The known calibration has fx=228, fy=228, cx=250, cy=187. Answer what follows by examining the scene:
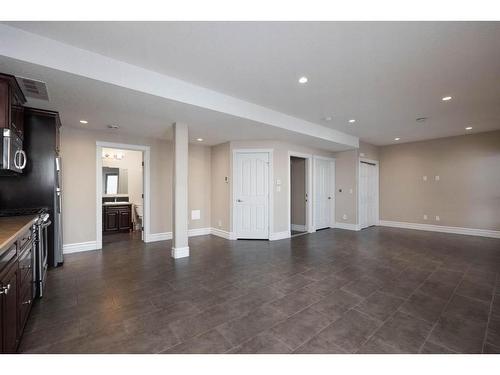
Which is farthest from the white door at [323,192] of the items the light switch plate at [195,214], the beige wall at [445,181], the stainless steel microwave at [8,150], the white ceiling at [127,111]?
the stainless steel microwave at [8,150]

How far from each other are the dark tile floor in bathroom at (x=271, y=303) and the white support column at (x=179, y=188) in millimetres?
342

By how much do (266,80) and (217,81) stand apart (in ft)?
2.13

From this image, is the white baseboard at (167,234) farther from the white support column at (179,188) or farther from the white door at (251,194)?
the white support column at (179,188)

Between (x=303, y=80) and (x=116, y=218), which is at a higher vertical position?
(x=303, y=80)

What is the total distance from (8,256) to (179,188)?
2524 millimetres

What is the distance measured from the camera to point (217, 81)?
302cm

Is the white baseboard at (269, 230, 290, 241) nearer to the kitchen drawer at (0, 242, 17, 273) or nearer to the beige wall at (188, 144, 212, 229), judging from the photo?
the beige wall at (188, 144, 212, 229)

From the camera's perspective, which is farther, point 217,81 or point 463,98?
point 463,98

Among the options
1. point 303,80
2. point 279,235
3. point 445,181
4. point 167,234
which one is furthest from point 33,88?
point 445,181

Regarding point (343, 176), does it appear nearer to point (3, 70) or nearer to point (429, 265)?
point (429, 265)

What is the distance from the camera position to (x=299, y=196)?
688cm

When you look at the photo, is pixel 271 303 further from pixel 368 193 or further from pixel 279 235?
pixel 368 193

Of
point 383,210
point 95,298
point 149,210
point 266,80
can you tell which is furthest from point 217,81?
point 383,210

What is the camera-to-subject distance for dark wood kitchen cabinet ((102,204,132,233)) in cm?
595
